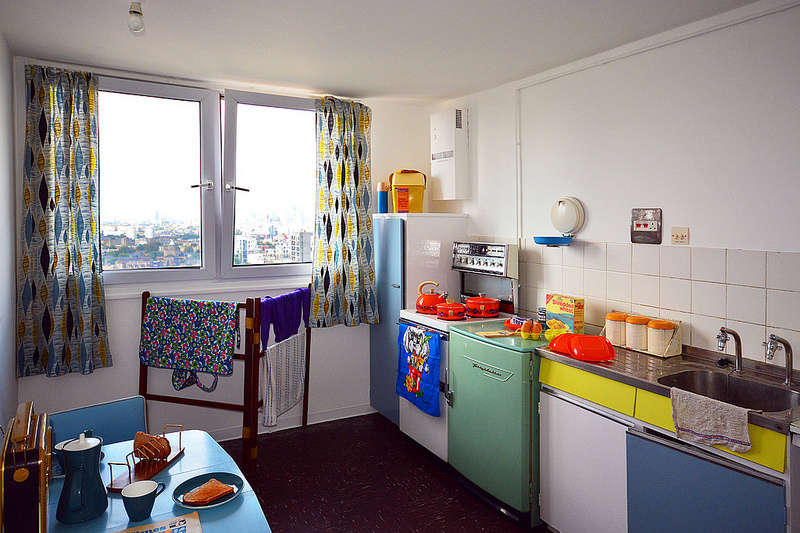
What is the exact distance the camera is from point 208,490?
1.61 meters

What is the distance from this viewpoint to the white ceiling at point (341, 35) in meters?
2.44

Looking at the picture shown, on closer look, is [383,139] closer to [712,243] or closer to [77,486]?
[712,243]

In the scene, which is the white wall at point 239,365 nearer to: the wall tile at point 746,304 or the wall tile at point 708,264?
the wall tile at point 708,264

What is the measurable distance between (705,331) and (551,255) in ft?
3.50

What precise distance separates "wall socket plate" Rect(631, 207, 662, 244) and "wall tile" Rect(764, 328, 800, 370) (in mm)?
695

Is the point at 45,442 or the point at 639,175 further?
the point at 639,175

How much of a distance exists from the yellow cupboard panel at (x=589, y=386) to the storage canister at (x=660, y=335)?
1.32 ft

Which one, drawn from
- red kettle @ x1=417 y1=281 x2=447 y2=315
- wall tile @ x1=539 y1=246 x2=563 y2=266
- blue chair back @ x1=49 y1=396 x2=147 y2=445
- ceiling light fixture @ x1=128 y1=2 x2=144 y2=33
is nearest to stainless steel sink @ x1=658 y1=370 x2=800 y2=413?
wall tile @ x1=539 y1=246 x2=563 y2=266

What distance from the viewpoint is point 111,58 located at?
10.7 feet

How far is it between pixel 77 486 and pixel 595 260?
8.85 feet

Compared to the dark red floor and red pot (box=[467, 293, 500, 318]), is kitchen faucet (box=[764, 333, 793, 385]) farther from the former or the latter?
red pot (box=[467, 293, 500, 318])

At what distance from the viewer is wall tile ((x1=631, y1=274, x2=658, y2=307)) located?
2832 mm

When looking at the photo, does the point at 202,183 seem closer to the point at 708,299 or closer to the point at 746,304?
the point at 708,299

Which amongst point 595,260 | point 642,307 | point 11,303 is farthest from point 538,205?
point 11,303
